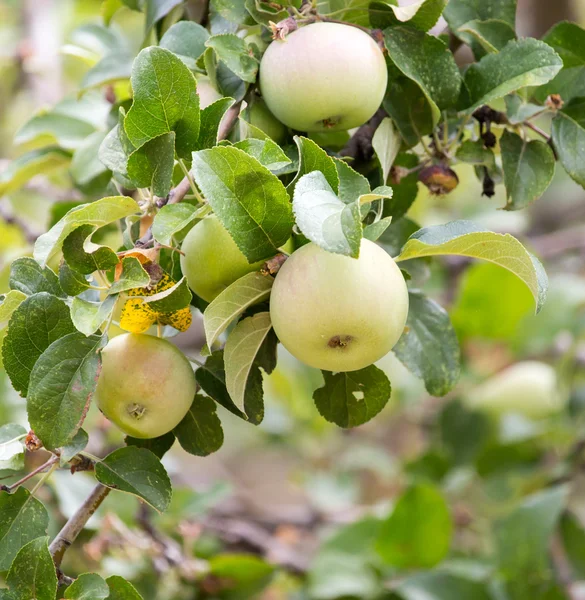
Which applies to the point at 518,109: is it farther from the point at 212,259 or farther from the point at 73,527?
the point at 73,527

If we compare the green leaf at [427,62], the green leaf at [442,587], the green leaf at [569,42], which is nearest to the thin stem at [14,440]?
the green leaf at [427,62]

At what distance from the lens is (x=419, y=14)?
49cm

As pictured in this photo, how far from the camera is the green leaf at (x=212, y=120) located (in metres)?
0.44

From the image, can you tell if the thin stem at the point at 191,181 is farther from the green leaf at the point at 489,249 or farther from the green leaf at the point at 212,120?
the green leaf at the point at 489,249

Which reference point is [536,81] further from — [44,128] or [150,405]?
[44,128]

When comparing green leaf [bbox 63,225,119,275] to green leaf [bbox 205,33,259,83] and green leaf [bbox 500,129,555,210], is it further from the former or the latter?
green leaf [bbox 500,129,555,210]

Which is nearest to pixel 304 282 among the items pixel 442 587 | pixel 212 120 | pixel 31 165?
pixel 212 120

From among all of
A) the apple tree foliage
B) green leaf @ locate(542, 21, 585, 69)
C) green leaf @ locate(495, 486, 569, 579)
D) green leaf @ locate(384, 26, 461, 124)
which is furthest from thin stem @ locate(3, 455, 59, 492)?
green leaf @ locate(495, 486, 569, 579)

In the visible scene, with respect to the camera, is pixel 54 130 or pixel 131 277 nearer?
pixel 131 277

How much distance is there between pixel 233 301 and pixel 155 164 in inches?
3.4

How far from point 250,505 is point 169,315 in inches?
39.7

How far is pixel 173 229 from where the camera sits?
15.7 inches

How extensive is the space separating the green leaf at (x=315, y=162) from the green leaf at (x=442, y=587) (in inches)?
24.8

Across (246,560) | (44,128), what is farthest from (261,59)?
(246,560)
